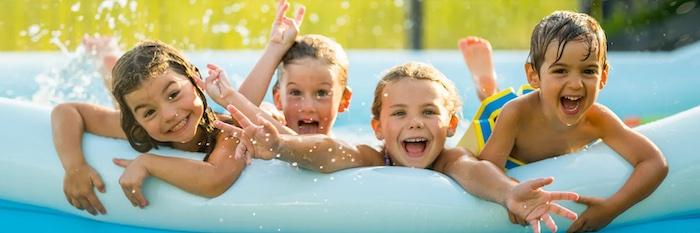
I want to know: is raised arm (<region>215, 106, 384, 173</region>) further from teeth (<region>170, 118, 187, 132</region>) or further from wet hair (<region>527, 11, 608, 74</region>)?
wet hair (<region>527, 11, 608, 74</region>)

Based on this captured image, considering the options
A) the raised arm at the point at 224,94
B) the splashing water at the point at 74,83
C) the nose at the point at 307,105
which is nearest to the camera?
the raised arm at the point at 224,94

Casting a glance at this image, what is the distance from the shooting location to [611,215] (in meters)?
2.38

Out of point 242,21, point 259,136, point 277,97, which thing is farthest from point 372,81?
point 242,21

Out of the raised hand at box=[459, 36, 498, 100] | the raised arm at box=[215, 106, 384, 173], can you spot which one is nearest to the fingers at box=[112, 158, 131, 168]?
the raised arm at box=[215, 106, 384, 173]

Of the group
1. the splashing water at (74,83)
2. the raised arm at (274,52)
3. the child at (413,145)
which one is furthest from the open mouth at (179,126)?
the splashing water at (74,83)

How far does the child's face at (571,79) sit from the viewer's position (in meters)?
2.40

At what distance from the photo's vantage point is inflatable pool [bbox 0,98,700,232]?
A: 2336 mm

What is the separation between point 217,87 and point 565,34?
3.01 feet

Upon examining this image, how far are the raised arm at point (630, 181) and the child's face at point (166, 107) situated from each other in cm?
93

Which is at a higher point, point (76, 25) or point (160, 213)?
point (160, 213)

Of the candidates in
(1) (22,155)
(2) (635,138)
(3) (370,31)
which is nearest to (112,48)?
(1) (22,155)

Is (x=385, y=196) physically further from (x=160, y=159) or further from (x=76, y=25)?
(x=76, y=25)

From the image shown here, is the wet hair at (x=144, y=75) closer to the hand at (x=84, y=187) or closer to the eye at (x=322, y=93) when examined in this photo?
the hand at (x=84, y=187)

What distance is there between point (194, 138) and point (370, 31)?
18.2 ft
